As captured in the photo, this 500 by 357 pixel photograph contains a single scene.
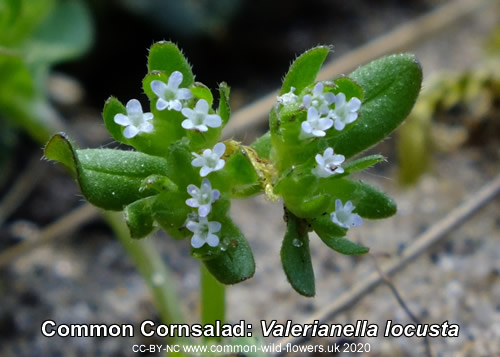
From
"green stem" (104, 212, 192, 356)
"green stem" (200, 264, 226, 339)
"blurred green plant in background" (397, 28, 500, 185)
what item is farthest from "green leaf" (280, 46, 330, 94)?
"blurred green plant in background" (397, 28, 500, 185)

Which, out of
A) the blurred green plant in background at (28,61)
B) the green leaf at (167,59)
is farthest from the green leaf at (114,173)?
the blurred green plant in background at (28,61)

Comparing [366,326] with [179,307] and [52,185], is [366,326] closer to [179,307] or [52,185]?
[179,307]

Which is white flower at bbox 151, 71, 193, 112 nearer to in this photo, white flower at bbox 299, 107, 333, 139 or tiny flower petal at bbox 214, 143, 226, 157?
tiny flower petal at bbox 214, 143, 226, 157

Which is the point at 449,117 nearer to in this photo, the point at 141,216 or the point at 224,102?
the point at 224,102

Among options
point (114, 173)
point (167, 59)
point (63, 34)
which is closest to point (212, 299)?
point (114, 173)

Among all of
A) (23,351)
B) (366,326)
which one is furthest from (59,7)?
(366,326)

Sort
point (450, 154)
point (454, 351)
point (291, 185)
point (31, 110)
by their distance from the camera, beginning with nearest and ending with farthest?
1. point (291, 185)
2. point (454, 351)
3. point (31, 110)
4. point (450, 154)
